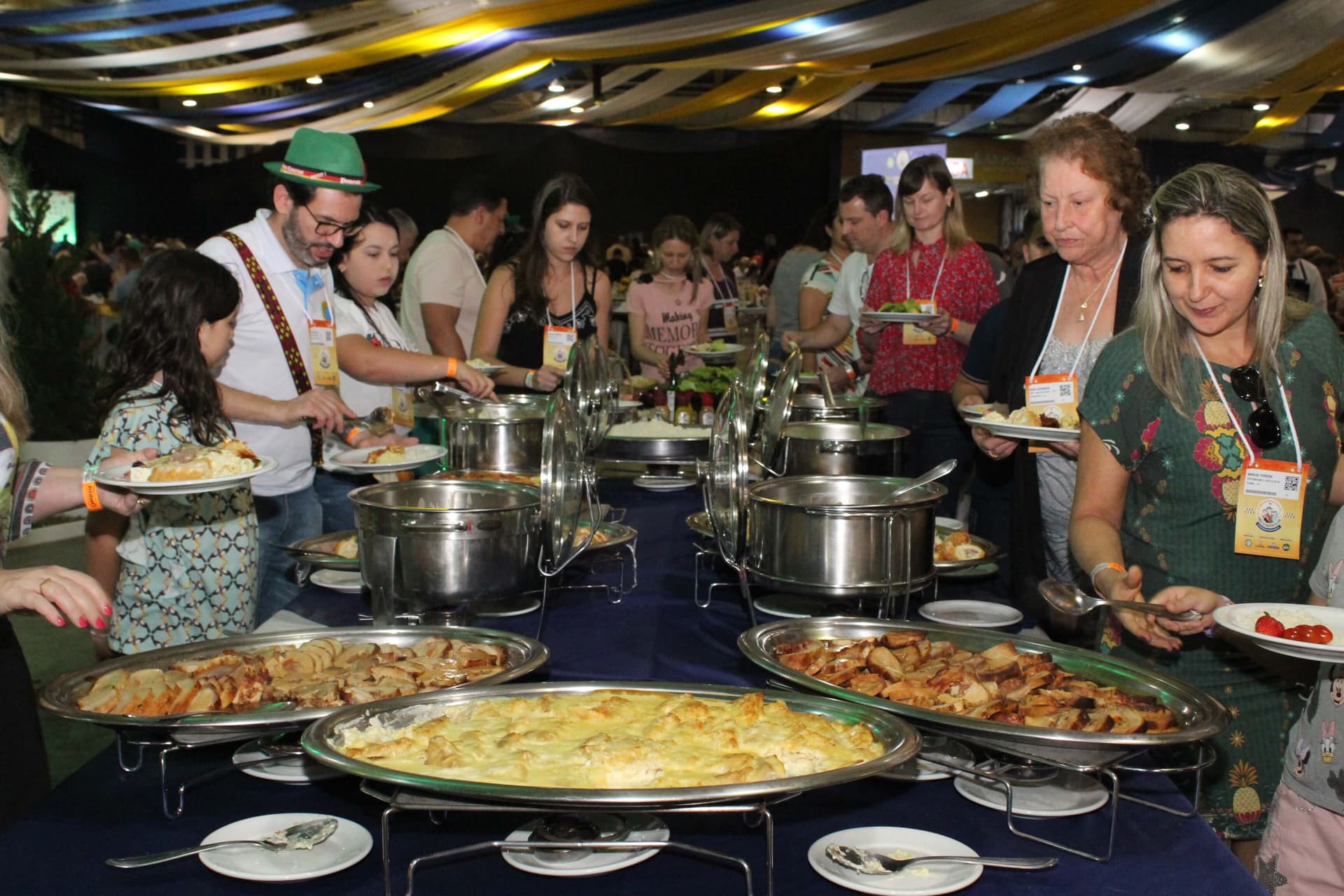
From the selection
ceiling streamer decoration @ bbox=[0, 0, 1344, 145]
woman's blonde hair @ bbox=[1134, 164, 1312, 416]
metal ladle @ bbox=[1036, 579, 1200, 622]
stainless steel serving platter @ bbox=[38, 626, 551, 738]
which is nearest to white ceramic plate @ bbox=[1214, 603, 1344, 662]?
metal ladle @ bbox=[1036, 579, 1200, 622]

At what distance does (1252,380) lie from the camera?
69.3 inches

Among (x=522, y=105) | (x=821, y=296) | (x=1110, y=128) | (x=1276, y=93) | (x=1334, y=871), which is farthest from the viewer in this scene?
(x=522, y=105)

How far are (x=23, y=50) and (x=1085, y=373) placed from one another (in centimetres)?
965

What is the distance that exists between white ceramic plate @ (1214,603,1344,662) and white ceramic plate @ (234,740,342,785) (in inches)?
40.7

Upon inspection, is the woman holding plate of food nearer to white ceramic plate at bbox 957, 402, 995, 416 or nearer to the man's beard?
white ceramic plate at bbox 957, 402, 995, 416

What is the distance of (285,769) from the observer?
1.36m

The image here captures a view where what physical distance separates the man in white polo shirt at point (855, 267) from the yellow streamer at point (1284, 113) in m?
8.33

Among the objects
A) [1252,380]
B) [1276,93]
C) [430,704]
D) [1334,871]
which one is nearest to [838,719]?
[430,704]

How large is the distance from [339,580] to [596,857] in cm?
122

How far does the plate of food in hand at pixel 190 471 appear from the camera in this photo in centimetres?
174

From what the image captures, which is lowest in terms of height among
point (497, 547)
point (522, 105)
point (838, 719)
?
point (838, 719)

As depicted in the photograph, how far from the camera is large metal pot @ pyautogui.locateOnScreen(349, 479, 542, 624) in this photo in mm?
1695

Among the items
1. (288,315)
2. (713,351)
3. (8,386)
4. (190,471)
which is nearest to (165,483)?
(190,471)

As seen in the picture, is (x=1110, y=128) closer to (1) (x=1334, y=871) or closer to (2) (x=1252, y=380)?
(2) (x=1252, y=380)
